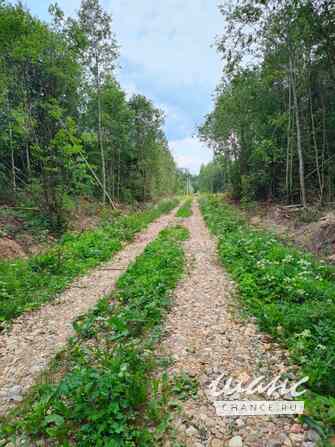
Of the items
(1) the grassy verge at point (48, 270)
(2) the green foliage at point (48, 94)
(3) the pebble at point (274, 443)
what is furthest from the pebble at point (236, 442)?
(2) the green foliage at point (48, 94)

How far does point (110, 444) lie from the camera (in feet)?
5.99

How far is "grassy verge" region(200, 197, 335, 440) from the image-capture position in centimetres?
230

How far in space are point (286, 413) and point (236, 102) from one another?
62.2ft

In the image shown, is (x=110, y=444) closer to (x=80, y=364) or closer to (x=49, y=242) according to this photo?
(x=80, y=364)

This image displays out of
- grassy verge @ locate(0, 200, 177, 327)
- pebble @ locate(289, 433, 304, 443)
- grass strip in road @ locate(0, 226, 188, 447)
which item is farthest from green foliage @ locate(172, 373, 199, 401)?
grassy verge @ locate(0, 200, 177, 327)

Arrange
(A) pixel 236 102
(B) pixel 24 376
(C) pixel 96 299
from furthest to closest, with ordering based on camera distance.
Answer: (A) pixel 236 102
(C) pixel 96 299
(B) pixel 24 376

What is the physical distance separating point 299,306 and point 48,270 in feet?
20.0

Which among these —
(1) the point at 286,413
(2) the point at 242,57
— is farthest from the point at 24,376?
(2) the point at 242,57

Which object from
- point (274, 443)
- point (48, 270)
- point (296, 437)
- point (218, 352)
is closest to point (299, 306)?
point (218, 352)

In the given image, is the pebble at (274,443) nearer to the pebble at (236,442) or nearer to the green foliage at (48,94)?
the pebble at (236,442)

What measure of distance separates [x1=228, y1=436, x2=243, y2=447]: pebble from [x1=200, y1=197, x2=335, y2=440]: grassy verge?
0.70 metres

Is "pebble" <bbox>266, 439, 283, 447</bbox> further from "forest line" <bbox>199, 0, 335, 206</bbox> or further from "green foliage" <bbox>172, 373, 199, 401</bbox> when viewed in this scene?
"forest line" <bbox>199, 0, 335, 206</bbox>

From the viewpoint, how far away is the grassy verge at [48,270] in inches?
188

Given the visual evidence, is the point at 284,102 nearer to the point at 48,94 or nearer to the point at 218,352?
the point at 48,94
